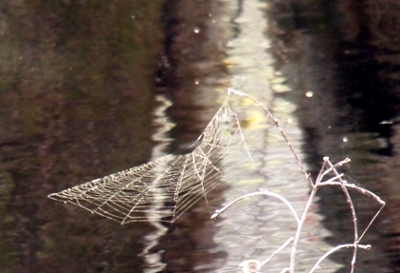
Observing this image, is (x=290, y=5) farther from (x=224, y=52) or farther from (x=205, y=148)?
(x=205, y=148)

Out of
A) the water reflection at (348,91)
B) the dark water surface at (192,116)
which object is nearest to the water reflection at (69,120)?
the dark water surface at (192,116)

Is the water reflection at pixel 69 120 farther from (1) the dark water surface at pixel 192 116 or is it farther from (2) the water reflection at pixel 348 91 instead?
(2) the water reflection at pixel 348 91

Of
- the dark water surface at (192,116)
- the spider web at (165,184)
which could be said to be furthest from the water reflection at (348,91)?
the spider web at (165,184)

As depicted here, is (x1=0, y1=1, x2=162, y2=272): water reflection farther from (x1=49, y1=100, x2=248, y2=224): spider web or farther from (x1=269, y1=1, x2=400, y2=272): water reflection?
(x1=269, y1=1, x2=400, y2=272): water reflection

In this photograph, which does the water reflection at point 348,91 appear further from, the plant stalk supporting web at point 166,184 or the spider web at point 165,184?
the spider web at point 165,184

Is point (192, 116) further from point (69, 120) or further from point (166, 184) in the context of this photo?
point (69, 120)

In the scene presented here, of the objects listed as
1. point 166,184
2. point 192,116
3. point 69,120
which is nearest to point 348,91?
point 192,116
